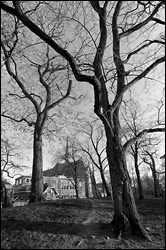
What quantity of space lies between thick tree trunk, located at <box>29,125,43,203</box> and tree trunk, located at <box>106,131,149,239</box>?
515cm

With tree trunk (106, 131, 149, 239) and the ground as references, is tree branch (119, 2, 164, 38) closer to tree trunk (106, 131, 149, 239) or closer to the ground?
tree trunk (106, 131, 149, 239)

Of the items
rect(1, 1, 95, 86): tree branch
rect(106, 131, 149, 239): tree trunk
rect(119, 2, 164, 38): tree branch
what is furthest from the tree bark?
rect(119, 2, 164, 38): tree branch

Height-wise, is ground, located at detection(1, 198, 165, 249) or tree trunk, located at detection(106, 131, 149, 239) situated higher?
tree trunk, located at detection(106, 131, 149, 239)

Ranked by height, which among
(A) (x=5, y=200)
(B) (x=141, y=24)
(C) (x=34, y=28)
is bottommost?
(A) (x=5, y=200)

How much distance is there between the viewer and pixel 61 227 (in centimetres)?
456

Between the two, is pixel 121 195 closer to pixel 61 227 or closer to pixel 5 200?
pixel 61 227

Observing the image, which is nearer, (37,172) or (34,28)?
(34,28)

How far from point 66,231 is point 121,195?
72.2 inches

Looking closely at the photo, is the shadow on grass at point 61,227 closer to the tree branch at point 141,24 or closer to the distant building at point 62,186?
the tree branch at point 141,24

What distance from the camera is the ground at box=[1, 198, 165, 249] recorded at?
364cm

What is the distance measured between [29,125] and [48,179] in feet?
141

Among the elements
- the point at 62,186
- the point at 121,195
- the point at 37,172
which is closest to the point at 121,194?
the point at 121,195

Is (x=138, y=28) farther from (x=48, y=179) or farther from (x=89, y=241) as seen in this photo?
(x=48, y=179)

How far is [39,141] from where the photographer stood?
1005 centimetres
